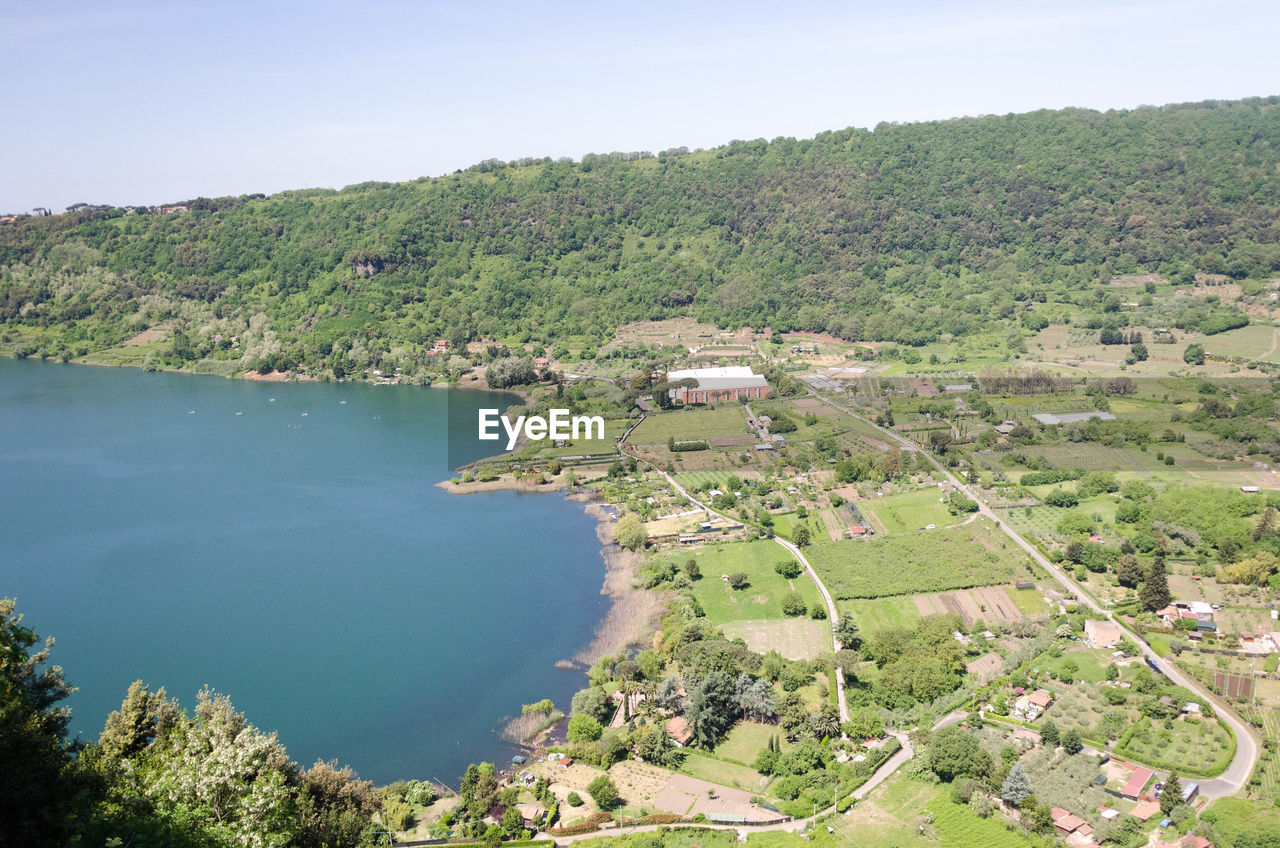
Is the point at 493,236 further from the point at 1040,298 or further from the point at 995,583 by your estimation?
the point at 995,583

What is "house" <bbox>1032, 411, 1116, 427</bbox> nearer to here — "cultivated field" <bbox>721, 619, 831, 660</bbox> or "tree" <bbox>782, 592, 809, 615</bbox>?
"tree" <bbox>782, 592, 809, 615</bbox>

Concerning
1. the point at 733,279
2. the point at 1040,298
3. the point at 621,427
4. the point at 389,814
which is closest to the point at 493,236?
the point at 733,279

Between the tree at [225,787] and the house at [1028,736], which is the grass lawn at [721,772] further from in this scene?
the tree at [225,787]

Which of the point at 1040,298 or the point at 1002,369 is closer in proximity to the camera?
the point at 1002,369

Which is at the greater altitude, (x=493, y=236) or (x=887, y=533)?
(x=493, y=236)

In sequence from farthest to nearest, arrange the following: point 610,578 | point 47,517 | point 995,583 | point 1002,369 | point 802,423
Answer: point 1002,369 → point 802,423 → point 47,517 → point 610,578 → point 995,583

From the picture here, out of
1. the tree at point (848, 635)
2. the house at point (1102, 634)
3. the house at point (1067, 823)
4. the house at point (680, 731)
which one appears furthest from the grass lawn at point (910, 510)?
the house at point (1067, 823)
